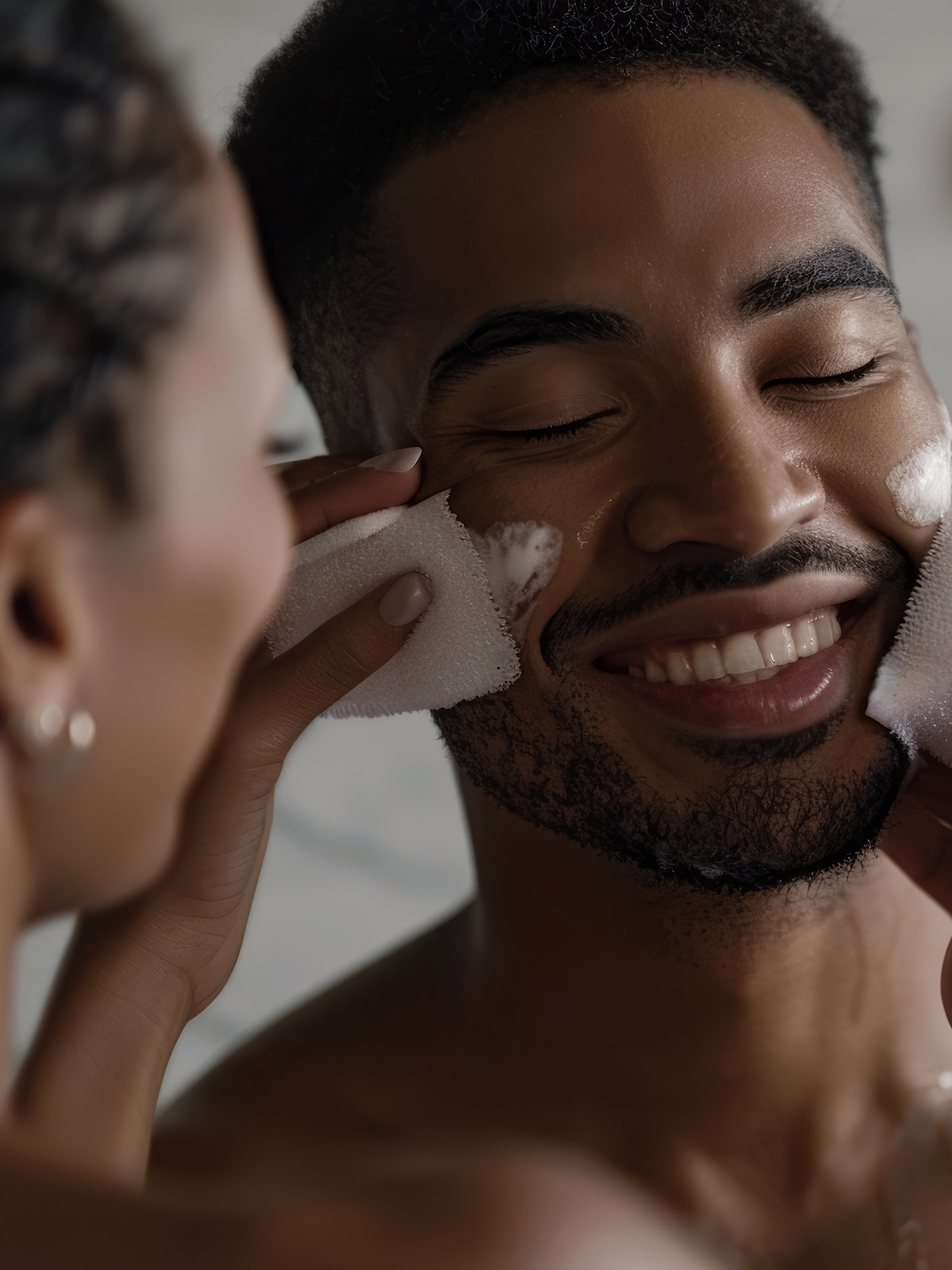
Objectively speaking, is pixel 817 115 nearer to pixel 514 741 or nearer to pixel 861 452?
pixel 861 452

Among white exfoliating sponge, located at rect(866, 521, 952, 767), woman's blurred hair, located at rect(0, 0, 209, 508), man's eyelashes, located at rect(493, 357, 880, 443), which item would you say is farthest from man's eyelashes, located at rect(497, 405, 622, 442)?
woman's blurred hair, located at rect(0, 0, 209, 508)

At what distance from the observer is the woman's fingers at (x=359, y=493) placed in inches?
54.9

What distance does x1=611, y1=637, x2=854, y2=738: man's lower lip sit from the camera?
4.34 ft

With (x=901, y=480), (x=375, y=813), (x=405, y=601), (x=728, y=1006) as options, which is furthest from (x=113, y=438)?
(x=375, y=813)

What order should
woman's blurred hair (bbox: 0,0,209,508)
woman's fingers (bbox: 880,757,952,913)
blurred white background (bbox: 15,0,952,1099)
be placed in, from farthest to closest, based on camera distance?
blurred white background (bbox: 15,0,952,1099), woman's fingers (bbox: 880,757,952,913), woman's blurred hair (bbox: 0,0,209,508)

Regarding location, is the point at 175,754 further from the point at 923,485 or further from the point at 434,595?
the point at 923,485

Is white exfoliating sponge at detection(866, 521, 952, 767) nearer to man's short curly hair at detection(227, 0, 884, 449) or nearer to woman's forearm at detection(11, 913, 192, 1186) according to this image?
man's short curly hair at detection(227, 0, 884, 449)

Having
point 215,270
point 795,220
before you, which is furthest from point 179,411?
point 795,220

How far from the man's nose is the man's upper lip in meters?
0.06

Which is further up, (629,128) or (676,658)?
(629,128)

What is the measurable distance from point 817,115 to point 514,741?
788mm

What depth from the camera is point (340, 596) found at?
4.64 ft

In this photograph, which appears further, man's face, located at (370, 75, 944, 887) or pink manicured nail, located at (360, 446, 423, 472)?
pink manicured nail, located at (360, 446, 423, 472)

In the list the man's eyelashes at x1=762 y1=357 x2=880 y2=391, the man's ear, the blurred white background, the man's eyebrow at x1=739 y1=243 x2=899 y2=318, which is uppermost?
the man's ear
